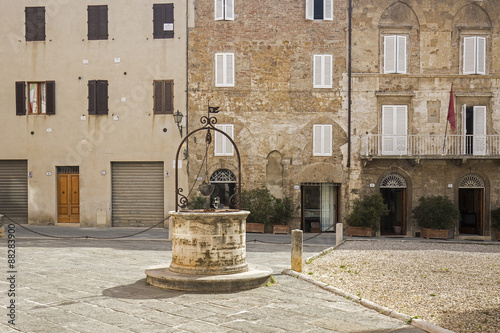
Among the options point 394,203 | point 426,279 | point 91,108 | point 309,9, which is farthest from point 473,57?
point 91,108

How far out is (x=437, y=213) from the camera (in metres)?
23.0

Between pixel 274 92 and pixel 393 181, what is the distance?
669 cm

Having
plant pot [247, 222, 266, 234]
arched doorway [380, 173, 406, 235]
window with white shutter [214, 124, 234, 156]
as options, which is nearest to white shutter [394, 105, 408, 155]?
arched doorway [380, 173, 406, 235]

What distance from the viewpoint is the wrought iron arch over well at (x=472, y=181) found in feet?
80.4

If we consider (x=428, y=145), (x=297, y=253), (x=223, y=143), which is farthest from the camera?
(x=223, y=143)

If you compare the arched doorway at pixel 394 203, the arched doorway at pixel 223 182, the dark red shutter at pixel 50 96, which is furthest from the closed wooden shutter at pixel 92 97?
the arched doorway at pixel 394 203

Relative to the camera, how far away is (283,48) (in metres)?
24.4

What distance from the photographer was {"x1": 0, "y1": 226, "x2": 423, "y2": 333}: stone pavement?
7.53 metres

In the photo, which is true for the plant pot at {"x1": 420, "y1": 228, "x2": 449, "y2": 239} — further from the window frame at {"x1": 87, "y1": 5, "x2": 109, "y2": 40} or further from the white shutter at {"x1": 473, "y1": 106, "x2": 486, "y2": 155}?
the window frame at {"x1": 87, "y1": 5, "x2": 109, "y2": 40}

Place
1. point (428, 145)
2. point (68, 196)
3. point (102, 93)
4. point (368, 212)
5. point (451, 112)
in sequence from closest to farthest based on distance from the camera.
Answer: point (368, 212), point (451, 112), point (428, 145), point (102, 93), point (68, 196)

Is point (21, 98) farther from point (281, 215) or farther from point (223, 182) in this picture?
point (281, 215)

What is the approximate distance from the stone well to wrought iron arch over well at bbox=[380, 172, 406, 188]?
50.0ft

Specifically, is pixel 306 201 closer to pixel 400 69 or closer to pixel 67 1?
pixel 400 69

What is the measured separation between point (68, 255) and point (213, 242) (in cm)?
597
